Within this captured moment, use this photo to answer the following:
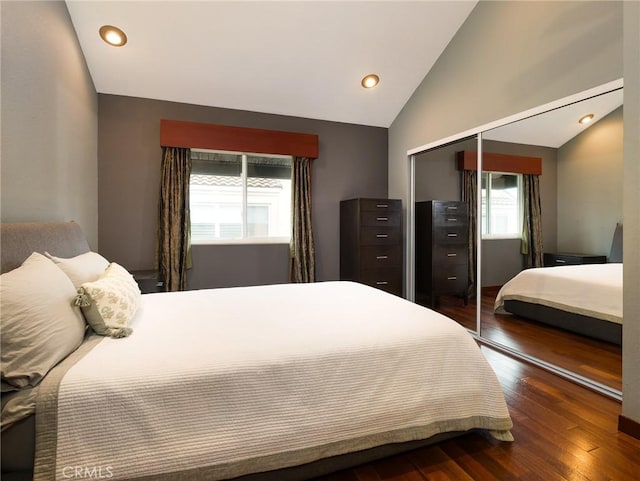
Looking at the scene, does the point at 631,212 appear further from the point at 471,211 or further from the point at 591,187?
the point at 471,211

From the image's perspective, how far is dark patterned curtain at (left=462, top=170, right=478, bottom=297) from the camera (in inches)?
123

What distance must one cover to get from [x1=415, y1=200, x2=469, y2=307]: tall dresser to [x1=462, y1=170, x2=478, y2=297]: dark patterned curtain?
6 centimetres

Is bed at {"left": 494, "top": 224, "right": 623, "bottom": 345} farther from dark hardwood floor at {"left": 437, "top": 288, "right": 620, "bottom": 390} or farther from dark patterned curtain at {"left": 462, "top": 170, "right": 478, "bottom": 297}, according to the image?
dark patterned curtain at {"left": 462, "top": 170, "right": 478, "bottom": 297}

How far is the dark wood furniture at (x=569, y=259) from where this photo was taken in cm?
228

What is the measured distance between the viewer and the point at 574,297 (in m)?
2.61

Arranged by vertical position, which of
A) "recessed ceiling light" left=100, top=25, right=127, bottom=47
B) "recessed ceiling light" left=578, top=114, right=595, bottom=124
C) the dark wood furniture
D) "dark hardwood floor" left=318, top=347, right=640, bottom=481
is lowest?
"dark hardwood floor" left=318, top=347, right=640, bottom=481

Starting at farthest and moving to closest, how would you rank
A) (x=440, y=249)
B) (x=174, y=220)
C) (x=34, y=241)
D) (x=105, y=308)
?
(x=440, y=249), (x=174, y=220), (x=34, y=241), (x=105, y=308)

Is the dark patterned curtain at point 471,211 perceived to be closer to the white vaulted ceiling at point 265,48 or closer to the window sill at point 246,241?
the white vaulted ceiling at point 265,48

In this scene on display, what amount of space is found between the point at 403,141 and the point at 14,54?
11.7ft

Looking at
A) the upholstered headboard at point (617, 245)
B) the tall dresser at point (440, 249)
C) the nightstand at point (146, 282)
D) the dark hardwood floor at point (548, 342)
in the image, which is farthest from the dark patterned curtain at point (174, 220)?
the upholstered headboard at point (617, 245)

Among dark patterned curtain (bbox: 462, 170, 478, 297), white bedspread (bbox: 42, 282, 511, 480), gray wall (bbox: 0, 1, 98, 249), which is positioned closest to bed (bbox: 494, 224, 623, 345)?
dark patterned curtain (bbox: 462, 170, 478, 297)

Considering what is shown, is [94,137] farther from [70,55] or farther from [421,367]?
[421,367]

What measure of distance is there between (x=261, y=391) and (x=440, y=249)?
9.74ft

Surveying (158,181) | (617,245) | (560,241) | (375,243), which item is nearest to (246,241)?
(158,181)
